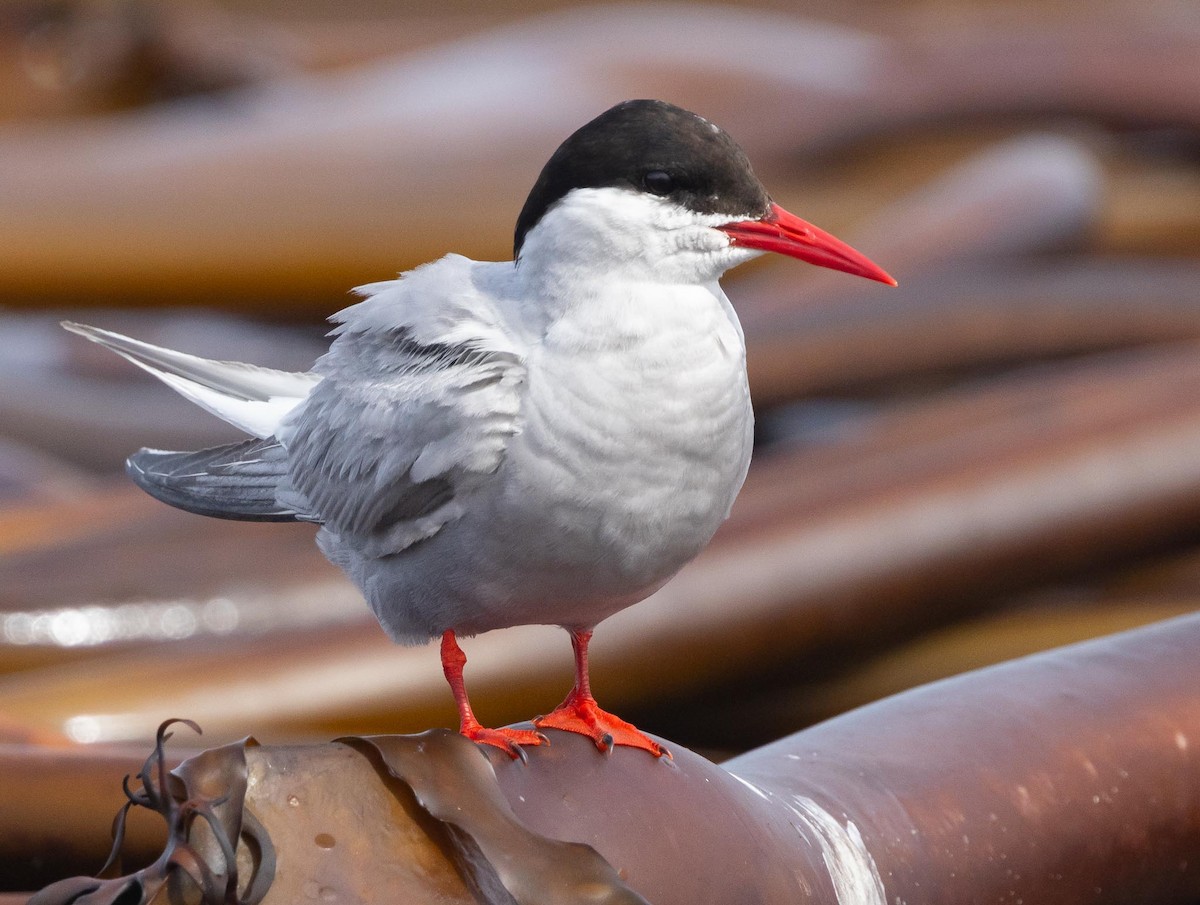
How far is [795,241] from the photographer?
5.52ft

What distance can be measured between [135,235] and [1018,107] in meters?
2.98

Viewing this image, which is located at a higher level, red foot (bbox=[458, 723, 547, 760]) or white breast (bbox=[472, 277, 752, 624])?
white breast (bbox=[472, 277, 752, 624])

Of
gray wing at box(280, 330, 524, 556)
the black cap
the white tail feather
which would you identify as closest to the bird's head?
the black cap

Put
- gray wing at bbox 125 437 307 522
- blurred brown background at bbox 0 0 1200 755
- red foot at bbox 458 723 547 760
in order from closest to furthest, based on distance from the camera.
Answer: red foot at bbox 458 723 547 760, gray wing at bbox 125 437 307 522, blurred brown background at bbox 0 0 1200 755

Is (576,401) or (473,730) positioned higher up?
(576,401)

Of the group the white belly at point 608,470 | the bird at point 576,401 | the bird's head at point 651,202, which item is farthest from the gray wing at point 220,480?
the bird's head at point 651,202

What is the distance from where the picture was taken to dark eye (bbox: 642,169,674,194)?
1.62 meters

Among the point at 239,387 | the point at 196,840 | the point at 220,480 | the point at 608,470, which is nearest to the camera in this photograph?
the point at 196,840

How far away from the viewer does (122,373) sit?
4.67m

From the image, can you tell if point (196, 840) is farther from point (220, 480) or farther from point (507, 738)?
point (220, 480)

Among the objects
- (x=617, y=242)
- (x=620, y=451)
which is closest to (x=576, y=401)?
A: (x=620, y=451)

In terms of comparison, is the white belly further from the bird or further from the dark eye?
the dark eye

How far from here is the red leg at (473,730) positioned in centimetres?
154

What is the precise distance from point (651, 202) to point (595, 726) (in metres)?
0.54
